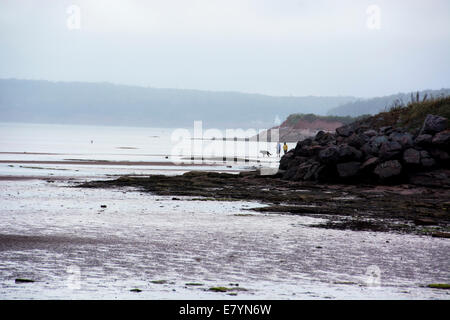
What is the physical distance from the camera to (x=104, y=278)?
11.2 meters

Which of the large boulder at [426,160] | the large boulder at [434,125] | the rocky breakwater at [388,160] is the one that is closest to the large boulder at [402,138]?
the rocky breakwater at [388,160]

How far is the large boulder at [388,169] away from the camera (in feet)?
99.4

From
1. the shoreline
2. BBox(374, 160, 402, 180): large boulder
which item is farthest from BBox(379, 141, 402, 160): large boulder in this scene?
the shoreline

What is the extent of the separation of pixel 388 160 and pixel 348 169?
192 cm

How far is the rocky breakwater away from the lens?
30.5 m

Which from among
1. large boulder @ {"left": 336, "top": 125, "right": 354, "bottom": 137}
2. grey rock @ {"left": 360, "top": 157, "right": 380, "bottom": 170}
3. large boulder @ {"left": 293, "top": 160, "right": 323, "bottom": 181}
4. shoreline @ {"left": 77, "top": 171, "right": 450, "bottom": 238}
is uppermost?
large boulder @ {"left": 336, "top": 125, "right": 354, "bottom": 137}

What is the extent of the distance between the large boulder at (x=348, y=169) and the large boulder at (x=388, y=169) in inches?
43.3

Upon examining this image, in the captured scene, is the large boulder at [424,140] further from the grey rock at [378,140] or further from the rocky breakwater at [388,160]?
the grey rock at [378,140]

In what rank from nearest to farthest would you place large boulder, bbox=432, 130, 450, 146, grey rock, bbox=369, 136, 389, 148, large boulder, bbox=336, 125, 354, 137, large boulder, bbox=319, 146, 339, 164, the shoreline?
the shoreline → large boulder, bbox=432, 130, 450, 146 → large boulder, bbox=319, 146, 339, 164 → grey rock, bbox=369, 136, 389, 148 → large boulder, bbox=336, 125, 354, 137

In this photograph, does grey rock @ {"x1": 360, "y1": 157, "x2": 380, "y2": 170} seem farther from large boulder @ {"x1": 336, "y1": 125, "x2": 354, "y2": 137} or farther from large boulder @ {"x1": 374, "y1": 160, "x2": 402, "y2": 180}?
large boulder @ {"x1": 336, "y1": 125, "x2": 354, "y2": 137}

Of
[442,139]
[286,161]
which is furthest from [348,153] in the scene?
[286,161]

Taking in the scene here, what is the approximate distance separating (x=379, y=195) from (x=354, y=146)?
6.61m

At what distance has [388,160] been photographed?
103 feet

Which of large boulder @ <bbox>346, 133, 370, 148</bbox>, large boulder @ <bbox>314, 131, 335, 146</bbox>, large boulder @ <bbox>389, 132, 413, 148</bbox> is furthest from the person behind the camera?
large boulder @ <bbox>314, 131, 335, 146</bbox>
